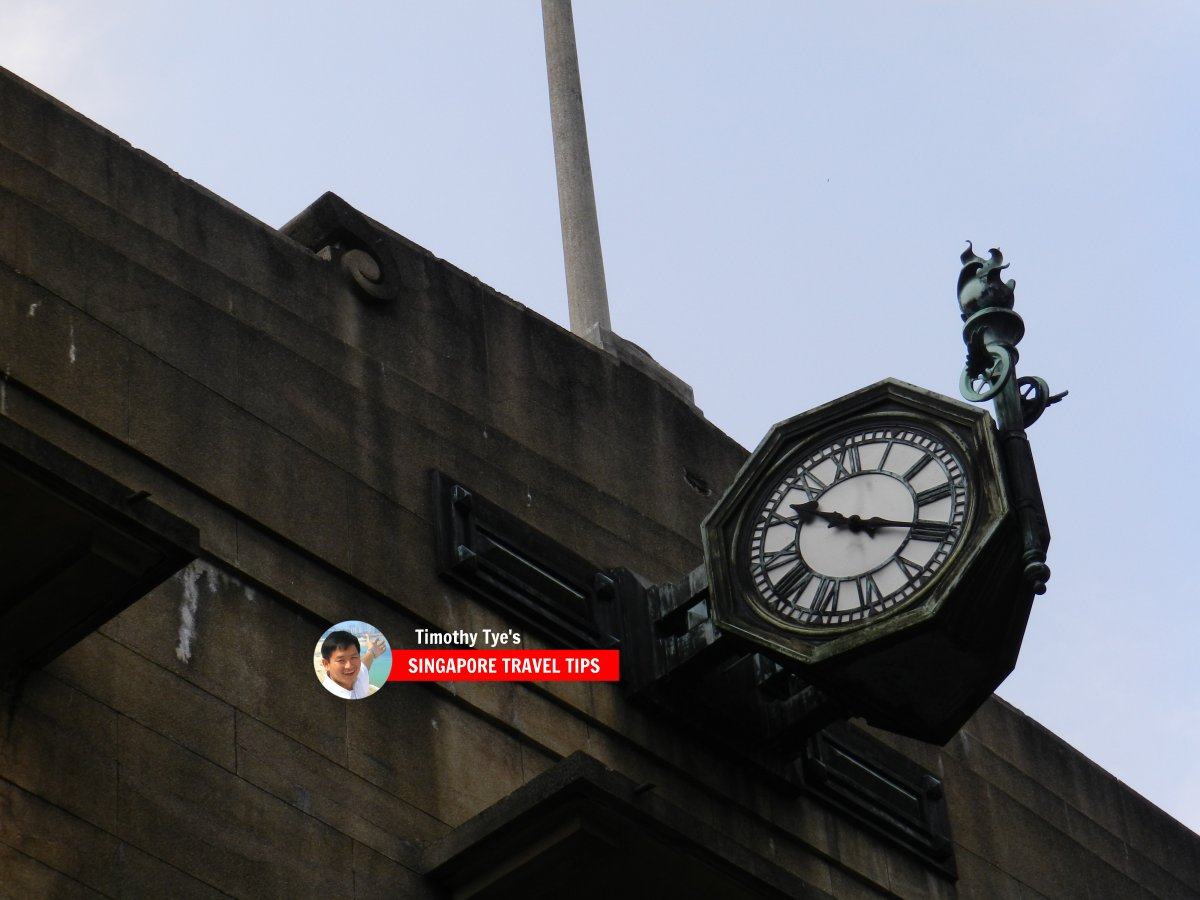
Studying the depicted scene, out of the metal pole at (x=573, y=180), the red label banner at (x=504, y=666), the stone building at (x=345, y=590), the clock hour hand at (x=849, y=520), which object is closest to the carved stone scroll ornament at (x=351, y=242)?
the stone building at (x=345, y=590)

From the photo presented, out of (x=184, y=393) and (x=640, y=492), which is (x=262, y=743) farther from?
(x=640, y=492)

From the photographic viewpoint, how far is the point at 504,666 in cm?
1456

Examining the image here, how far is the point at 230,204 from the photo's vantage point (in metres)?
15.0

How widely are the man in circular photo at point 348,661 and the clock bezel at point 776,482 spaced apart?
2.05 m

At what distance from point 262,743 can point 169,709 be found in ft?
1.85

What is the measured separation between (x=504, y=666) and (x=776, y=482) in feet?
6.35

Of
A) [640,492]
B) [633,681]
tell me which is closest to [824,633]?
[633,681]

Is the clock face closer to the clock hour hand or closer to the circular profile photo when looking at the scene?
the clock hour hand

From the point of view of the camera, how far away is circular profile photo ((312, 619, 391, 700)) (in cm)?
1352

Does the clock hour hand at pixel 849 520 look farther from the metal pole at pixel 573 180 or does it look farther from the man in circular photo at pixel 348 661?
the metal pole at pixel 573 180

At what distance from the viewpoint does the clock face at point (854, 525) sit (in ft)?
47.5

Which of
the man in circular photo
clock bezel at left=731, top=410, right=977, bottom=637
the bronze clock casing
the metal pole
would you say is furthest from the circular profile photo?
the metal pole

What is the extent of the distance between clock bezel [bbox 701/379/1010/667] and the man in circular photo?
Result: 205cm

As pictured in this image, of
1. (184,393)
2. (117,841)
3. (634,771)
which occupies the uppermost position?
(184,393)
